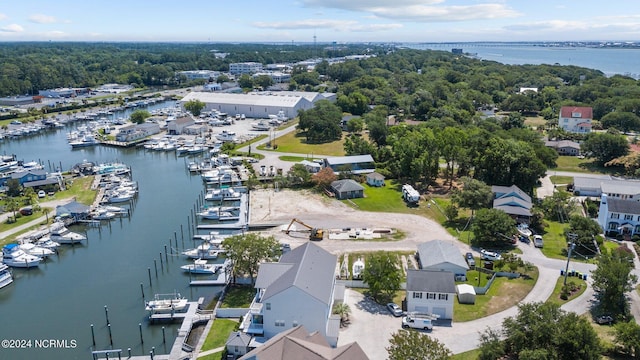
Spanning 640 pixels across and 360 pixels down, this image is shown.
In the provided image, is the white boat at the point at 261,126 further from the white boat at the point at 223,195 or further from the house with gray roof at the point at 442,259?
the house with gray roof at the point at 442,259

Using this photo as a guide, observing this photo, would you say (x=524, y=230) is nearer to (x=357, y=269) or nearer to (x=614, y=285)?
(x=614, y=285)

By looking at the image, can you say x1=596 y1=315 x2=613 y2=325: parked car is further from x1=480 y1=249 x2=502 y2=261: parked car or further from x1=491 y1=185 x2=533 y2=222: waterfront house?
x1=491 y1=185 x2=533 y2=222: waterfront house

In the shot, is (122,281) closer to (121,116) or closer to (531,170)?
(531,170)

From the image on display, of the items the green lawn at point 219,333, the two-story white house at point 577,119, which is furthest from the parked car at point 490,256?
the two-story white house at point 577,119

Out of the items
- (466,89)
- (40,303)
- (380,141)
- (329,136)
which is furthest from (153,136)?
(466,89)

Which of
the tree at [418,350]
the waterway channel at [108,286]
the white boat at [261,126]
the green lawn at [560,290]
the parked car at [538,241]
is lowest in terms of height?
the waterway channel at [108,286]

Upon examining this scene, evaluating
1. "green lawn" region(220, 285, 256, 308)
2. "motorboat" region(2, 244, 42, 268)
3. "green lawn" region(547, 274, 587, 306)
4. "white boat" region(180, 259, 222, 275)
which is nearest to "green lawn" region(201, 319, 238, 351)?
"green lawn" region(220, 285, 256, 308)

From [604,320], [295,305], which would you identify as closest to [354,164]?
[295,305]
